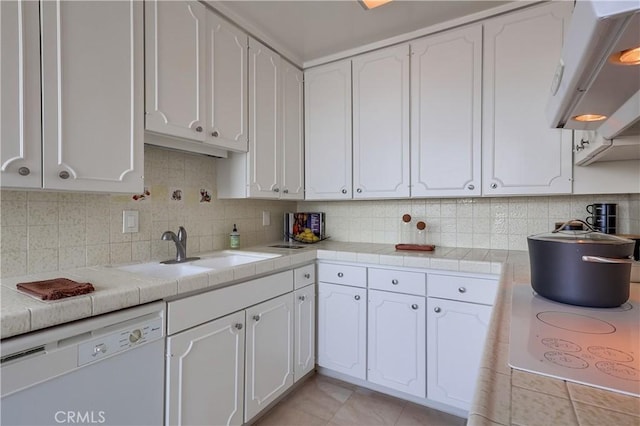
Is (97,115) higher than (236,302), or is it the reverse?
(97,115)

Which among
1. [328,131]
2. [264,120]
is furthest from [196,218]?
[328,131]

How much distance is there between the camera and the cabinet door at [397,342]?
73.4 inches

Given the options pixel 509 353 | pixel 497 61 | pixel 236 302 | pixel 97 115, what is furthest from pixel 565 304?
pixel 97 115

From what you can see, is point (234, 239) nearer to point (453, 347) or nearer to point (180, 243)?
point (180, 243)

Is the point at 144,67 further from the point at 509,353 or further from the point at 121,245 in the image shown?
the point at 509,353

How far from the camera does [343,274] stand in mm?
2107

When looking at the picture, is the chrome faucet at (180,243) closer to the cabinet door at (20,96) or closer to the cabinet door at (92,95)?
the cabinet door at (92,95)

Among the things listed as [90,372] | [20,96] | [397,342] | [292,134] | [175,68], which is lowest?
[397,342]

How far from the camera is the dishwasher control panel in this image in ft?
3.17

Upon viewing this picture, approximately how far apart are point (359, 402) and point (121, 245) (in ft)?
5.50

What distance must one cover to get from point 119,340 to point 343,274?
1.35 metres

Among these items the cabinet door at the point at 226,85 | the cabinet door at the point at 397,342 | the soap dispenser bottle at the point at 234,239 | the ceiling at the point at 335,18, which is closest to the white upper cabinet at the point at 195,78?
the cabinet door at the point at 226,85

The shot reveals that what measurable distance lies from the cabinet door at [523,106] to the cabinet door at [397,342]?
2.90 ft

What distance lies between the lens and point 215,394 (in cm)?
143
